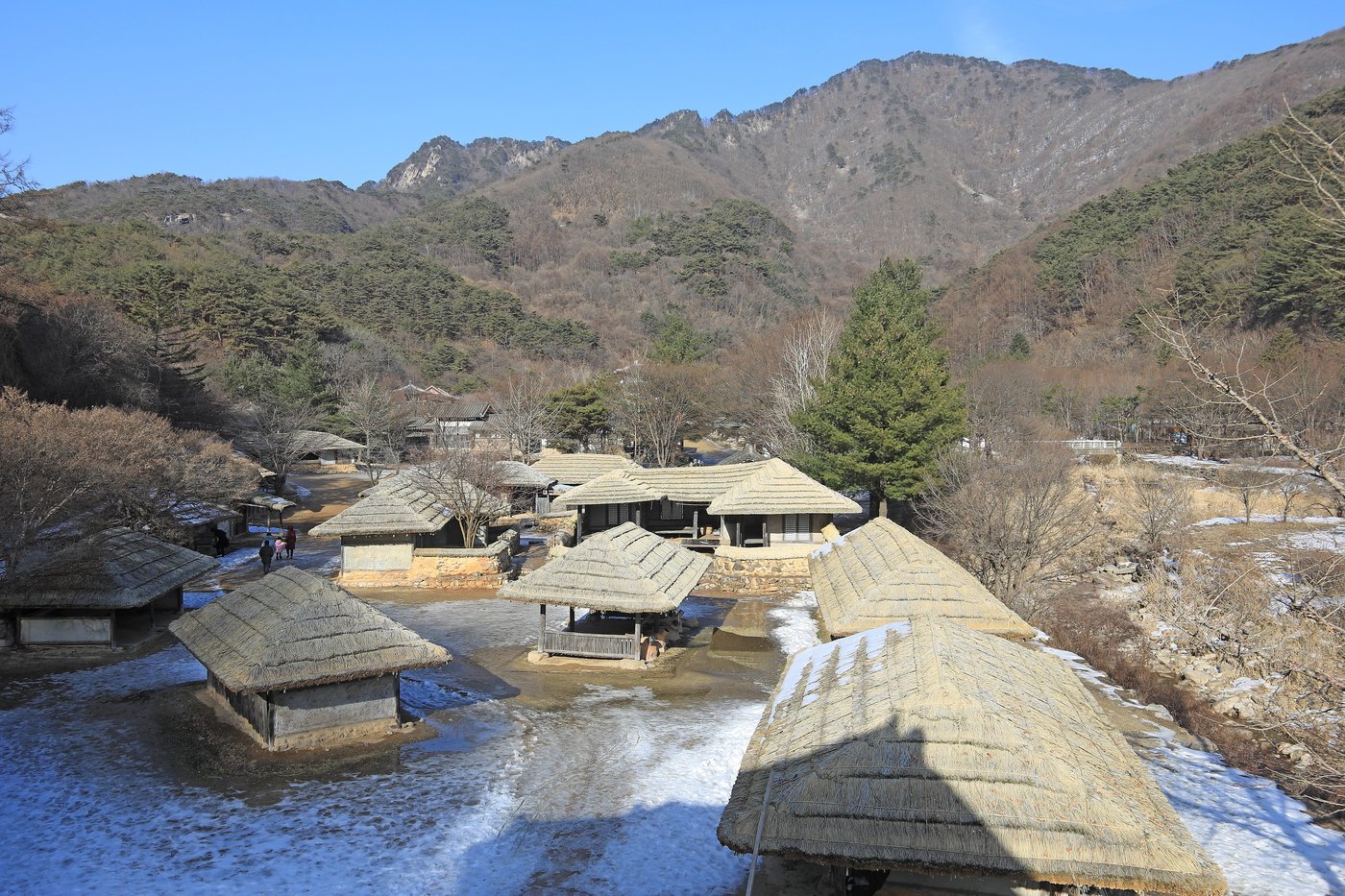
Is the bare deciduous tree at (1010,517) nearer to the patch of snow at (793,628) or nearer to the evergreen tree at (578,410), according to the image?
the patch of snow at (793,628)

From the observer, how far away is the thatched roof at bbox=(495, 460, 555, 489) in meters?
34.4

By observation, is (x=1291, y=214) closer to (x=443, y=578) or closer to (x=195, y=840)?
(x=443, y=578)

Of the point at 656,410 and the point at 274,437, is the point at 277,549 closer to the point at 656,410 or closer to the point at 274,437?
the point at 274,437

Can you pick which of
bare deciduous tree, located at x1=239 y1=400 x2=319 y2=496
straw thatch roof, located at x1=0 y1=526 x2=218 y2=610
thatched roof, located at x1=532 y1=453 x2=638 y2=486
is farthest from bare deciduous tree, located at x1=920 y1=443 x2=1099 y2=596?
bare deciduous tree, located at x1=239 y1=400 x2=319 y2=496

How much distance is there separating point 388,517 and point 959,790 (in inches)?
830

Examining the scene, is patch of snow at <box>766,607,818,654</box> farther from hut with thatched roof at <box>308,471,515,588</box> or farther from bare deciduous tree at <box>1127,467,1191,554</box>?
bare deciduous tree at <box>1127,467,1191,554</box>

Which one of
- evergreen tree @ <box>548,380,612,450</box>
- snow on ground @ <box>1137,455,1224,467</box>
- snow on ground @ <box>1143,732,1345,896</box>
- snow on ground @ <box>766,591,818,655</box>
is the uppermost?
evergreen tree @ <box>548,380,612,450</box>

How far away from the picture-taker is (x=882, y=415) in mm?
31547

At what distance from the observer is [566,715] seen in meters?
14.9

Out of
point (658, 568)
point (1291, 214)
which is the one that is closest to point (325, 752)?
point (658, 568)

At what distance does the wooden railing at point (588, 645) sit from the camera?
18.0 meters

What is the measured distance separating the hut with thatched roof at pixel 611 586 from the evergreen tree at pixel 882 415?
1361 centimetres

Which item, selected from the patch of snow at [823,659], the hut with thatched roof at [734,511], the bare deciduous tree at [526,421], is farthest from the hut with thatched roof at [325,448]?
the patch of snow at [823,659]

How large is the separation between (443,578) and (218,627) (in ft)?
38.4
